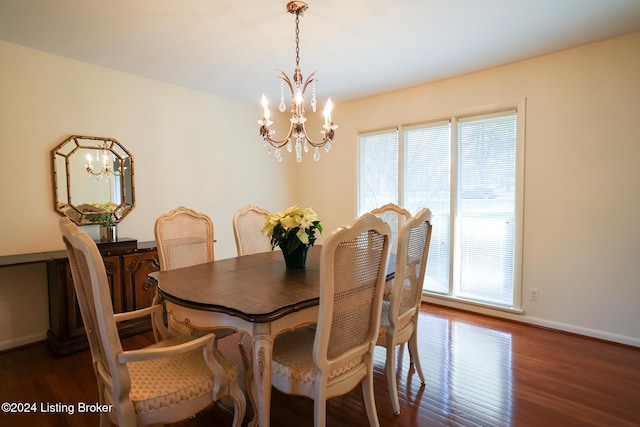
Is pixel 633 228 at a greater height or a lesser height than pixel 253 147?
lesser

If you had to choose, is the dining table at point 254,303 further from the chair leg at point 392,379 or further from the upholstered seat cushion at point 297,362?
the chair leg at point 392,379

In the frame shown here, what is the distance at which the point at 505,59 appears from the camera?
3.12 m

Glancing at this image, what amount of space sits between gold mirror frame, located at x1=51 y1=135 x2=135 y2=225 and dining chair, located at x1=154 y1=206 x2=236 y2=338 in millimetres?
1083

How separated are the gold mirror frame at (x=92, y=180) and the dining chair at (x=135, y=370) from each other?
1982 mm

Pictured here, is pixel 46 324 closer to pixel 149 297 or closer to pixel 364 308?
pixel 149 297

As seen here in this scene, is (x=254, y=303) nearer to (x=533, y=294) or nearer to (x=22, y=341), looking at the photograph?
(x=22, y=341)

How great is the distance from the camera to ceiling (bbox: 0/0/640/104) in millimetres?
2203

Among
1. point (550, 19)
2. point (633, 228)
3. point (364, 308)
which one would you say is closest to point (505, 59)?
point (550, 19)

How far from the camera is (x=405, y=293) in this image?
200 centimetres

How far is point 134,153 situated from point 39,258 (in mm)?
1327

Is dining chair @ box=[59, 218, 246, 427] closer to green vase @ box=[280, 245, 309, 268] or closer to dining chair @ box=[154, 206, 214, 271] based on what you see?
green vase @ box=[280, 245, 309, 268]

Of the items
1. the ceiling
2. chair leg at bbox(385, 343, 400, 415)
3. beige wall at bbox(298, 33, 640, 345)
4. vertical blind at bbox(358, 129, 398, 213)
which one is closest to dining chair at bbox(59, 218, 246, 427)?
chair leg at bbox(385, 343, 400, 415)

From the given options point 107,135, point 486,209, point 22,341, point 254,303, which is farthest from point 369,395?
point 107,135

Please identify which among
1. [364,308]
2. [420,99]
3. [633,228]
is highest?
[420,99]
